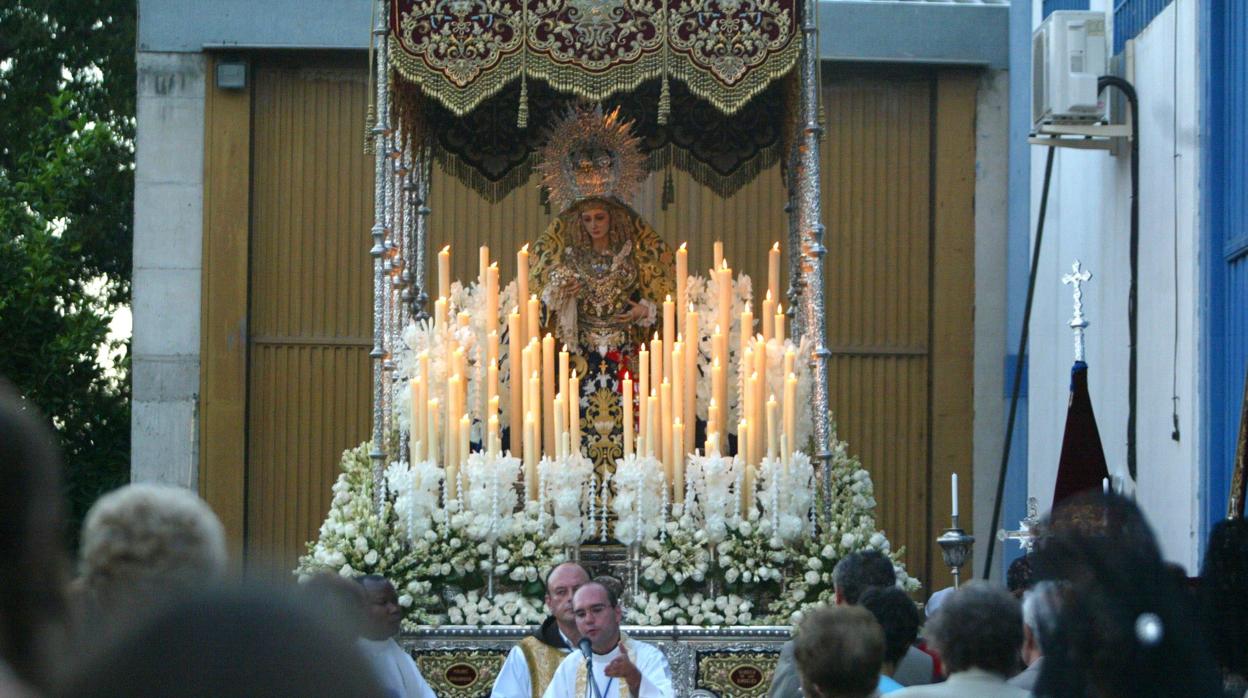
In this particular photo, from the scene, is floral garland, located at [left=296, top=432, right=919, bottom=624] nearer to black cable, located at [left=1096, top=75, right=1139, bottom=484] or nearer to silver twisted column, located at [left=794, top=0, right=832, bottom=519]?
silver twisted column, located at [left=794, top=0, right=832, bottom=519]

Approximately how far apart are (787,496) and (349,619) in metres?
8.18

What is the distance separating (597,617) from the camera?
24.1 feet

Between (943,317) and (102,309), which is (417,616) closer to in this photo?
(943,317)

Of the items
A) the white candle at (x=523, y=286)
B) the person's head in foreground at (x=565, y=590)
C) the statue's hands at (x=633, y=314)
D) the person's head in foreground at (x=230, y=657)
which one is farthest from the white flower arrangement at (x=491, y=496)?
the person's head in foreground at (x=230, y=657)

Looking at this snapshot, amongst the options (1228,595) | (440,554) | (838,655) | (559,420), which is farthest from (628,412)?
(838,655)

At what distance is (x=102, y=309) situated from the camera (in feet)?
57.8

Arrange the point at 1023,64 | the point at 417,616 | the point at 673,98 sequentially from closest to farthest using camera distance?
1. the point at 417,616
2. the point at 673,98
3. the point at 1023,64

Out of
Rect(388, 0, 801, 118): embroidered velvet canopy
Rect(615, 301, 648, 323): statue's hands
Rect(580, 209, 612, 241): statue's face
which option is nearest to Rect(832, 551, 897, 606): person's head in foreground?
Rect(388, 0, 801, 118): embroidered velvet canopy

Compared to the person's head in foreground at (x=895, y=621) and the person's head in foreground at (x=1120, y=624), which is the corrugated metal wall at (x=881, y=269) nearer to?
the person's head in foreground at (x=895, y=621)

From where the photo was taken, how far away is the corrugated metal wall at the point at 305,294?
1505cm

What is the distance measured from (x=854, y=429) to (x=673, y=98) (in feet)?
14.2

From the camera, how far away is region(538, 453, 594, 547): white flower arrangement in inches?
373

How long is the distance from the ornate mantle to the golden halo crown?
2.82 meters

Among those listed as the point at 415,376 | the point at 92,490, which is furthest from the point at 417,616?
the point at 92,490
